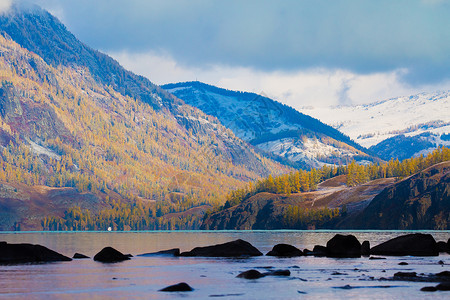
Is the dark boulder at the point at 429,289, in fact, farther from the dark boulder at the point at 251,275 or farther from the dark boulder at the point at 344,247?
the dark boulder at the point at 344,247

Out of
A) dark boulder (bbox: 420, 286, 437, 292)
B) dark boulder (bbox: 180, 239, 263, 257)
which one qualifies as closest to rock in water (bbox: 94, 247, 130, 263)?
dark boulder (bbox: 180, 239, 263, 257)

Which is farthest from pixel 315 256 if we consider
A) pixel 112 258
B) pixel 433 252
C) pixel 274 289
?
pixel 274 289

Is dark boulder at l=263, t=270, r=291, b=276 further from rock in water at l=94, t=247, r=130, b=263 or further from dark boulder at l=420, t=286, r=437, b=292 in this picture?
rock in water at l=94, t=247, r=130, b=263

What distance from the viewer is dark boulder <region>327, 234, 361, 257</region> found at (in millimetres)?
96694

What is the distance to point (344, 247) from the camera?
98500mm

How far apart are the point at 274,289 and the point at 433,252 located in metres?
46.8

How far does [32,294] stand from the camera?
172ft

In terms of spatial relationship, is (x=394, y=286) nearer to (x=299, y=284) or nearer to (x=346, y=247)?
(x=299, y=284)

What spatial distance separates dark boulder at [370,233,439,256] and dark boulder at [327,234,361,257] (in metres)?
4.07

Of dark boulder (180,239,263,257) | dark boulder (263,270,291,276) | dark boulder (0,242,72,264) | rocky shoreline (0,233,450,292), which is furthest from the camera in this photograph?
dark boulder (180,239,263,257)

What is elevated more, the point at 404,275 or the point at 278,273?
the point at 278,273

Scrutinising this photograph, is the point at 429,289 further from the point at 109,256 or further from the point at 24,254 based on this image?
the point at 24,254

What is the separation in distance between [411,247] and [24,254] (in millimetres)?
52276

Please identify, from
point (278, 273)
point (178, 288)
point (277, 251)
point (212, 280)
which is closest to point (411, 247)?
point (277, 251)
